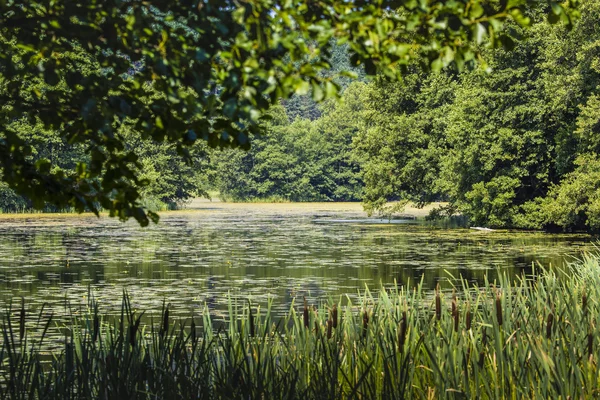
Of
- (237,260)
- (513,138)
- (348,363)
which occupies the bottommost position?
(237,260)

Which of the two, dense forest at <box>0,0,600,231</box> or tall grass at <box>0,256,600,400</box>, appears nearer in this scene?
tall grass at <box>0,256,600,400</box>

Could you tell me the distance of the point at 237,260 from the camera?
26.6 m

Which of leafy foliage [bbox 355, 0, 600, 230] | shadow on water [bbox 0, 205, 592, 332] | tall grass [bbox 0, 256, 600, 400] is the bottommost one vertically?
shadow on water [bbox 0, 205, 592, 332]

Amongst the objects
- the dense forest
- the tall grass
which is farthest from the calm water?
the tall grass

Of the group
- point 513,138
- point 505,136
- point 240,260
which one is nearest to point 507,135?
point 505,136

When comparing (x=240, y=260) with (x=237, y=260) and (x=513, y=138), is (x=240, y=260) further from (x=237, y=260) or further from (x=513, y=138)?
(x=513, y=138)

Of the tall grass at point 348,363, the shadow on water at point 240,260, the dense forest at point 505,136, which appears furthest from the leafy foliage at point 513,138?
the tall grass at point 348,363

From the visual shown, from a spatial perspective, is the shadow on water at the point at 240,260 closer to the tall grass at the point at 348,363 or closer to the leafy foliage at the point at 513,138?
the leafy foliage at the point at 513,138

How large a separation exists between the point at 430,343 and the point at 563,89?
29916 millimetres

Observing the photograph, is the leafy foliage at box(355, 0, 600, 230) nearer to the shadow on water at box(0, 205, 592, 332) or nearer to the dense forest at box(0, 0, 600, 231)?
the dense forest at box(0, 0, 600, 231)

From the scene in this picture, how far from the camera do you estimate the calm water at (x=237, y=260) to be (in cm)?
1894

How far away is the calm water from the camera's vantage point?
18938 millimetres

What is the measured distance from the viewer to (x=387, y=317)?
838 cm

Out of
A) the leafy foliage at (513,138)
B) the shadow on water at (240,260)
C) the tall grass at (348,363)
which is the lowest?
the shadow on water at (240,260)
